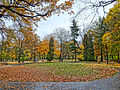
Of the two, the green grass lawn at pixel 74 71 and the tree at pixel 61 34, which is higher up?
the tree at pixel 61 34

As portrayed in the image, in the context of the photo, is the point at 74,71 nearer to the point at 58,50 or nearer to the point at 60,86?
the point at 60,86

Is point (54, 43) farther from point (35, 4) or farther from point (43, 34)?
point (35, 4)

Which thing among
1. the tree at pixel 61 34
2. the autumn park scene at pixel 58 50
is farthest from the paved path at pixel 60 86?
the tree at pixel 61 34

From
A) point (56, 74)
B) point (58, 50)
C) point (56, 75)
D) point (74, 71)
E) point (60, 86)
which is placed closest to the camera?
point (60, 86)

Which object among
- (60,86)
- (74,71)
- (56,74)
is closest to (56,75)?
(56,74)

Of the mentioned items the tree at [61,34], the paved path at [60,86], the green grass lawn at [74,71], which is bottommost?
the green grass lawn at [74,71]

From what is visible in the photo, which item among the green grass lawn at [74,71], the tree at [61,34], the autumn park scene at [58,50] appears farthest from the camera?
the tree at [61,34]

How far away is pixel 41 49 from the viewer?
104 ft

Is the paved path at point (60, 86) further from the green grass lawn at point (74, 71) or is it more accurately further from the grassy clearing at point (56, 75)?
the green grass lawn at point (74, 71)

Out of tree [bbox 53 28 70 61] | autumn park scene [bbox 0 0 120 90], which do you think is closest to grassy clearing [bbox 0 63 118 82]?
autumn park scene [bbox 0 0 120 90]

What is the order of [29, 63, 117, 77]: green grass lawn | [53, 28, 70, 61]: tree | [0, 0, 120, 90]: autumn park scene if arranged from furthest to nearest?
1. [53, 28, 70, 61]: tree
2. [29, 63, 117, 77]: green grass lawn
3. [0, 0, 120, 90]: autumn park scene

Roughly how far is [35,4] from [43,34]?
39351 mm

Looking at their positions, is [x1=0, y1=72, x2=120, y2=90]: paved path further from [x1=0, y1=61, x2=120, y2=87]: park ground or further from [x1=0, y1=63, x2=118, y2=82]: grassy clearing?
[x1=0, y1=63, x2=118, y2=82]: grassy clearing

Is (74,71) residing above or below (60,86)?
below
